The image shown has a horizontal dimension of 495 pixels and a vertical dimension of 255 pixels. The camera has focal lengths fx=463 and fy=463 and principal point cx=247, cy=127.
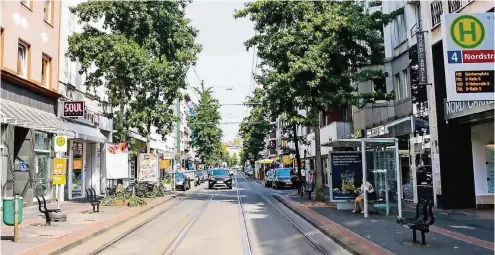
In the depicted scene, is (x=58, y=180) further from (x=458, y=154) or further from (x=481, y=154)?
(x=481, y=154)

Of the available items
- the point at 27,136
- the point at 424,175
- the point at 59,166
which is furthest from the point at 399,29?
the point at 27,136

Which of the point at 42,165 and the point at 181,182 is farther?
the point at 181,182

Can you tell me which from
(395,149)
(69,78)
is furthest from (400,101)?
(69,78)

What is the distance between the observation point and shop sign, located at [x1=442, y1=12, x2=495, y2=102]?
7383 millimetres

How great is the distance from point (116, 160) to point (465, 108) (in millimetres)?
14813

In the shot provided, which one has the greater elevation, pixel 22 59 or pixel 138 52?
pixel 138 52

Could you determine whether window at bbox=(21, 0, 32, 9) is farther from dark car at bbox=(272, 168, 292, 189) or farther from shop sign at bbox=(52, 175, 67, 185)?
dark car at bbox=(272, 168, 292, 189)

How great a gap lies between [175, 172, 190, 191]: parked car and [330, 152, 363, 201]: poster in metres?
22.2

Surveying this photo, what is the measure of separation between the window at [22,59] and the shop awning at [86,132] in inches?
181

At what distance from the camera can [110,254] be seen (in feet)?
32.0

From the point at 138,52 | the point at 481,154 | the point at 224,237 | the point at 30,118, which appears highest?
the point at 138,52

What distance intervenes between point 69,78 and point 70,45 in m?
3.37

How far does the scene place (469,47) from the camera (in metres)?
7.40

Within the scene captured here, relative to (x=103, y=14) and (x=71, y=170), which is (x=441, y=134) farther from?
(x=71, y=170)
